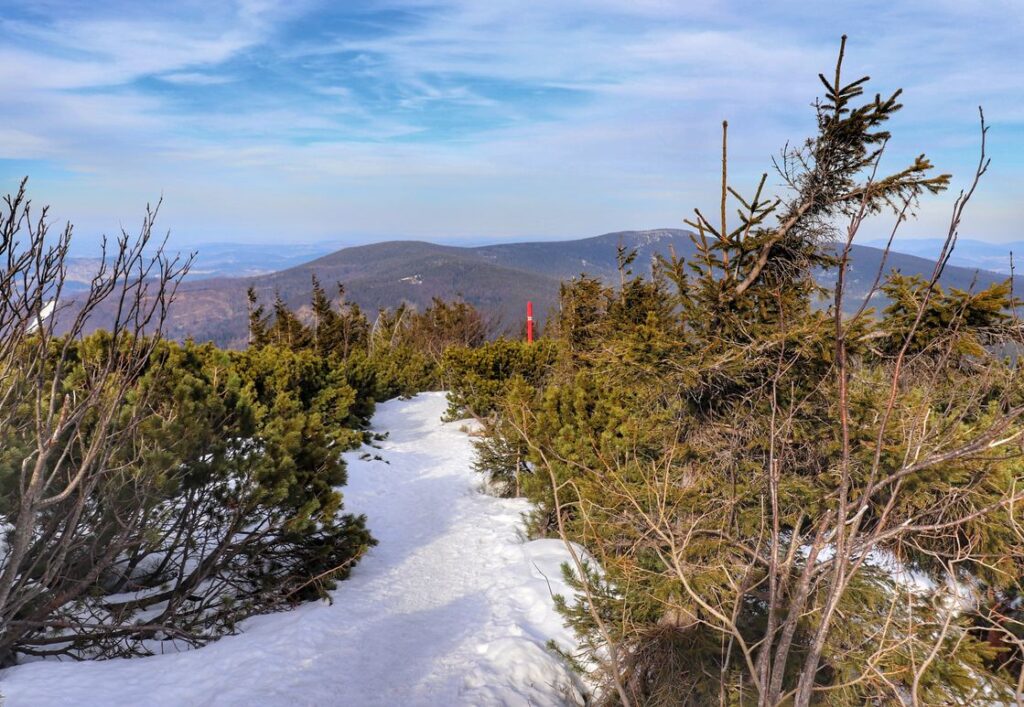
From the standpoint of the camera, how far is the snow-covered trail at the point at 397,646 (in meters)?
4.15

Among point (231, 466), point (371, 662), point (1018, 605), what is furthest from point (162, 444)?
Answer: point (1018, 605)

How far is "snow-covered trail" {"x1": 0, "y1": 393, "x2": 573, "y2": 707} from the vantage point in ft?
13.6

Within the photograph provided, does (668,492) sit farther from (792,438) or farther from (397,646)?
(397,646)

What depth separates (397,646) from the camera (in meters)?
5.53

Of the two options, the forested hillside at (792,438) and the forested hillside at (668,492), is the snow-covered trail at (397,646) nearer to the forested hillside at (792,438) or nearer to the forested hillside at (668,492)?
the forested hillside at (668,492)

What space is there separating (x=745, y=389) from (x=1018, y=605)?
349 centimetres

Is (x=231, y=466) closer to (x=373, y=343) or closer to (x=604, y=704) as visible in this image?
(x=604, y=704)

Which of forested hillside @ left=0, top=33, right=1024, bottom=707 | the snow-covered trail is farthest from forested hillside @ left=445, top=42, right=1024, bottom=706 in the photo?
the snow-covered trail

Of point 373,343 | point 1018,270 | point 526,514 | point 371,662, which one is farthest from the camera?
point 373,343

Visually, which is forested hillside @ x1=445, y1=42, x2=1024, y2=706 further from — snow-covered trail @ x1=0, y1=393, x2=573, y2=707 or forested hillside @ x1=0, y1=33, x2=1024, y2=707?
snow-covered trail @ x1=0, y1=393, x2=573, y2=707

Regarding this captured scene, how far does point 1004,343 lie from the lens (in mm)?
3707

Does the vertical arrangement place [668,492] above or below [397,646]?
above

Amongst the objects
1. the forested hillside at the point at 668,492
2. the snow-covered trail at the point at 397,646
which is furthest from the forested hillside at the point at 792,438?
the snow-covered trail at the point at 397,646

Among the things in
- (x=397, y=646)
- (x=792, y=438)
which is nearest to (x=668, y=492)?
(x=792, y=438)
